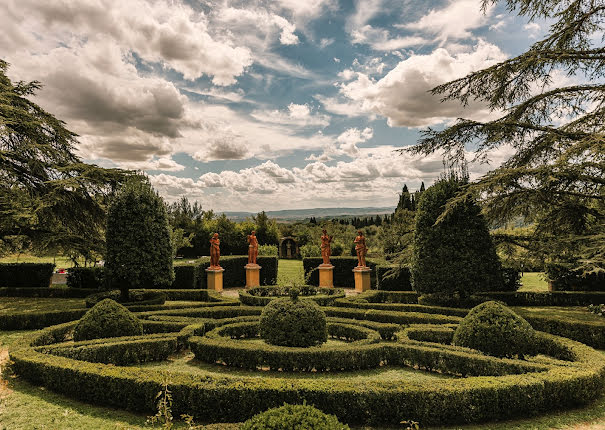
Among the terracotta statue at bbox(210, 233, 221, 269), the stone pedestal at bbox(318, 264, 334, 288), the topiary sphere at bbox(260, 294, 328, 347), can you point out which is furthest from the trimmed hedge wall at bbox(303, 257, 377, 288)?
the topiary sphere at bbox(260, 294, 328, 347)

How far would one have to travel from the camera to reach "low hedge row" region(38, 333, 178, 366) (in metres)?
Answer: 6.83

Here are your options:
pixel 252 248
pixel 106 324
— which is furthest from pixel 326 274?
pixel 106 324

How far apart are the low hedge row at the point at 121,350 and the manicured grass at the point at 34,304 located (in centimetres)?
518

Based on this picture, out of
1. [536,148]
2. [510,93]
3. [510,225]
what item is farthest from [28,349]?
[510,93]

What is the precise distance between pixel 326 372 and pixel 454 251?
20.8 ft

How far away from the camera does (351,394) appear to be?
4.79 m

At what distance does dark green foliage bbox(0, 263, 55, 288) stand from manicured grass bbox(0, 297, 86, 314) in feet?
5.73

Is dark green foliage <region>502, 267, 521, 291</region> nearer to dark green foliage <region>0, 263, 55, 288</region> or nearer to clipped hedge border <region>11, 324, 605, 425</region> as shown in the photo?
clipped hedge border <region>11, 324, 605, 425</region>

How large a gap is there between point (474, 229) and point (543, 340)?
4021mm

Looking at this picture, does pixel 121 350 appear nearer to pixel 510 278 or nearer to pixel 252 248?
pixel 252 248

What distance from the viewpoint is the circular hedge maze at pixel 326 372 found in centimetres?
481

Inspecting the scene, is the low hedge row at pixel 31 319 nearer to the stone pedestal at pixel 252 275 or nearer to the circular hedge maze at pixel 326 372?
the circular hedge maze at pixel 326 372

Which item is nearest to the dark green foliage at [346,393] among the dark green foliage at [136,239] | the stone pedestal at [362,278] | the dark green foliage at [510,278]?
the dark green foliage at [136,239]

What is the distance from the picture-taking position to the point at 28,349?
22.3 feet
